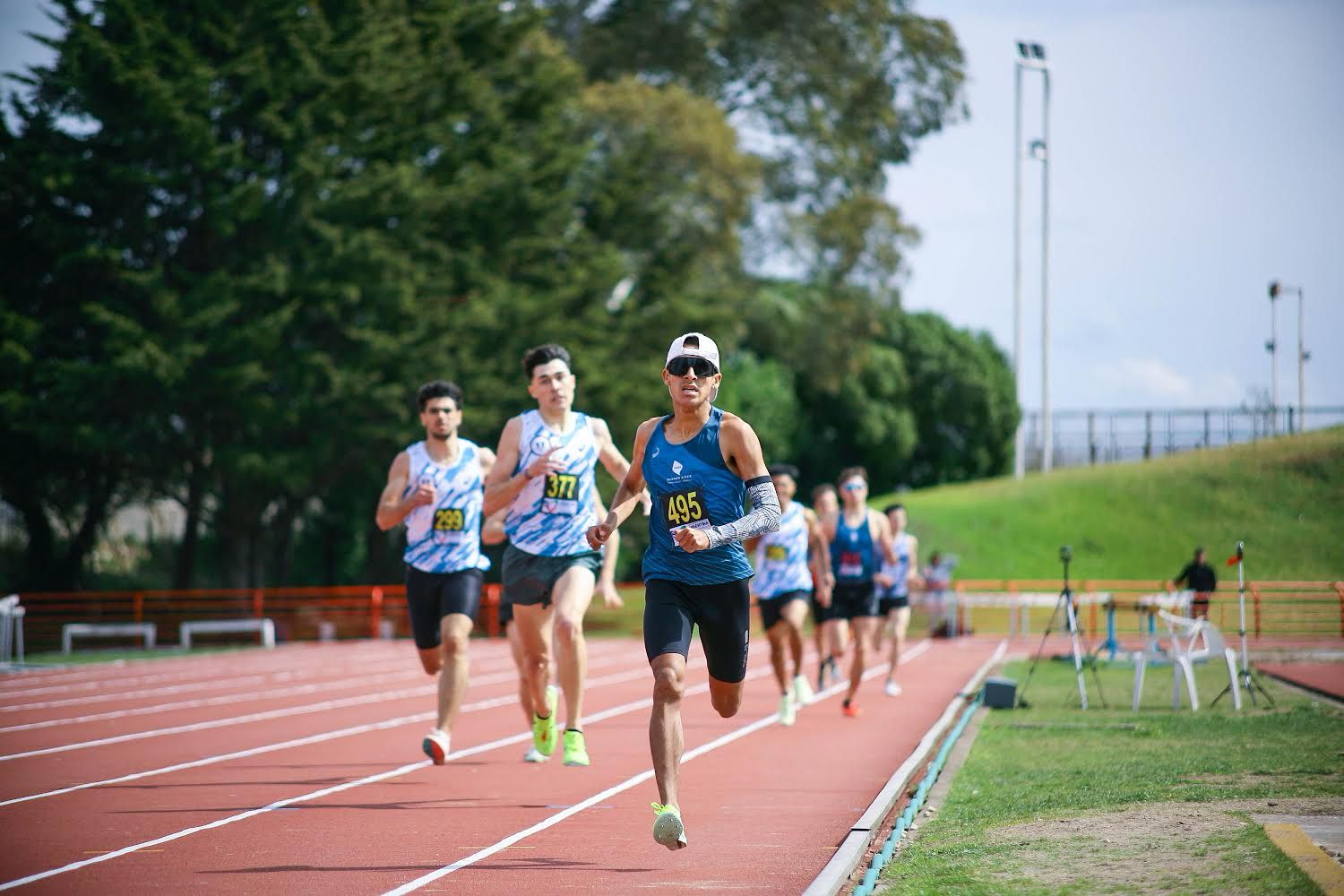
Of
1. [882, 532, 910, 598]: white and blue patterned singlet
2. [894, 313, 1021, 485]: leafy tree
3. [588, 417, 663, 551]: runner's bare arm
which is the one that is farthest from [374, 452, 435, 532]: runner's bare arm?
[894, 313, 1021, 485]: leafy tree

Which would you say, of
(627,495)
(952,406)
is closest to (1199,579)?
(627,495)

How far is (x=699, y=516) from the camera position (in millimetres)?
7383

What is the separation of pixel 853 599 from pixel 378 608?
76.5 feet

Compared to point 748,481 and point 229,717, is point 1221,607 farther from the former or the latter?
point 748,481

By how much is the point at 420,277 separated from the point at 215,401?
522cm

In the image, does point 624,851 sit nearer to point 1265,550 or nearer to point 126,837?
point 126,837

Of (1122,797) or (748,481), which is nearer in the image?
(748,481)

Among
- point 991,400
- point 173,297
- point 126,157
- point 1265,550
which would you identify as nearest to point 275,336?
point 173,297

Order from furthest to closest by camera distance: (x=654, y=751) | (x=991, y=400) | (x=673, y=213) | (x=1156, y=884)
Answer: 1. (x=991, y=400)
2. (x=673, y=213)
3. (x=654, y=751)
4. (x=1156, y=884)

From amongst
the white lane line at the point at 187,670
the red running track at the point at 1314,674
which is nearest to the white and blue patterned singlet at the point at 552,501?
the red running track at the point at 1314,674

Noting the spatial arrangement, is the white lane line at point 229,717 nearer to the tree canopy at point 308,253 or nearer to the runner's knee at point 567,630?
the runner's knee at point 567,630

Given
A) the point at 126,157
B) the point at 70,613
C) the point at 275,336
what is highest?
the point at 126,157

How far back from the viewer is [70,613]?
3356cm

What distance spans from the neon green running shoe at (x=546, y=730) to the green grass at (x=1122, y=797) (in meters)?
2.52
